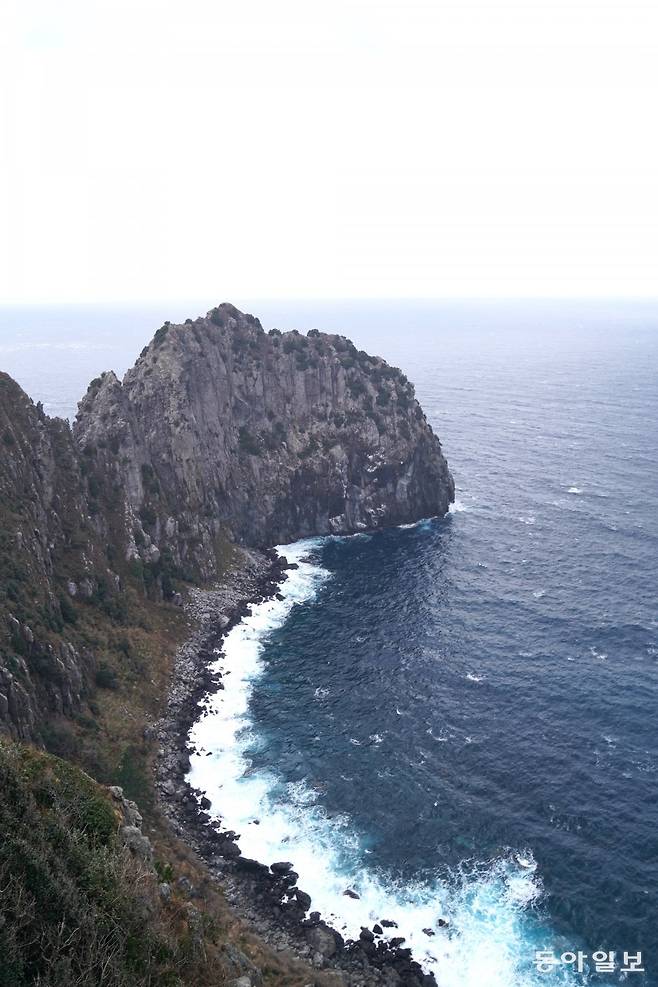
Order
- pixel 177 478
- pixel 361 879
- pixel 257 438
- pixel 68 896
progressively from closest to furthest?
1. pixel 68 896
2. pixel 361 879
3. pixel 177 478
4. pixel 257 438

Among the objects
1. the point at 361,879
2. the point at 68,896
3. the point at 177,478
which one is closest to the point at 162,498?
the point at 177,478

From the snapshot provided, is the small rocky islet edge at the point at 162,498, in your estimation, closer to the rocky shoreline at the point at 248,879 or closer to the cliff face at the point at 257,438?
the cliff face at the point at 257,438

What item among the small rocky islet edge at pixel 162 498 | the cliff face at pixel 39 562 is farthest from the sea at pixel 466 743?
the cliff face at pixel 39 562

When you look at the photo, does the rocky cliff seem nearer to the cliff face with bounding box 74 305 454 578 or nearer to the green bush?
the cliff face with bounding box 74 305 454 578


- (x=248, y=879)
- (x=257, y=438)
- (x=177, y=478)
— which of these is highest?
(x=257, y=438)

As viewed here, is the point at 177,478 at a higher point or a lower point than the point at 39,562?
higher

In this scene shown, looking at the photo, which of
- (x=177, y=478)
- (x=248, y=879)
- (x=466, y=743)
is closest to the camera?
(x=248, y=879)

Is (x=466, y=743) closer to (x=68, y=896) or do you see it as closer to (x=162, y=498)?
(x=68, y=896)
